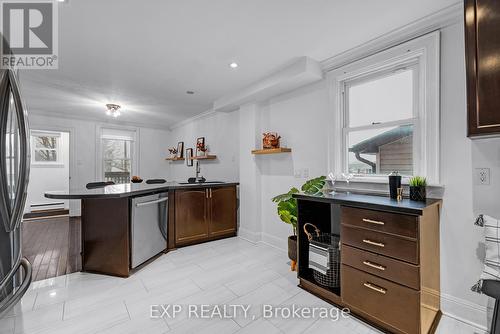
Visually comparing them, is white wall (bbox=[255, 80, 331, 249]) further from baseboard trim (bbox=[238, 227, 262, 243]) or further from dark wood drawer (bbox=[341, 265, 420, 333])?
dark wood drawer (bbox=[341, 265, 420, 333])

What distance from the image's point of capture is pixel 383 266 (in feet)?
5.26

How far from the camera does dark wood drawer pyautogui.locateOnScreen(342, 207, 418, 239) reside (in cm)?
148

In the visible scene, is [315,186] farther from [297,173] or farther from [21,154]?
[21,154]

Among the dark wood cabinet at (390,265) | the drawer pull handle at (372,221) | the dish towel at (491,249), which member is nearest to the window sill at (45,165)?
the dark wood cabinet at (390,265)

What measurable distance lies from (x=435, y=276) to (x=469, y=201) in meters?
0.63

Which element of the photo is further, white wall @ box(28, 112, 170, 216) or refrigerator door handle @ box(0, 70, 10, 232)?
white wall @ box(28, 112, 170, 216)

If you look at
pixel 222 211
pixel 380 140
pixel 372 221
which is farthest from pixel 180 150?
pixel 372 221

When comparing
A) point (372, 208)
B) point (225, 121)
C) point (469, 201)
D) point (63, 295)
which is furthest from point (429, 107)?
point (63, 295)

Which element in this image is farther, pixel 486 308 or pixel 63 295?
pixel 63 295

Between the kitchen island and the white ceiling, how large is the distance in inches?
60.1

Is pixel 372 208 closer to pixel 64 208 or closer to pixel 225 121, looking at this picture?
pixel 225 121

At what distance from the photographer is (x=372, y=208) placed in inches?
65.0

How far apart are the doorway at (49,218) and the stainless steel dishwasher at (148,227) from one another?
31.3 inches

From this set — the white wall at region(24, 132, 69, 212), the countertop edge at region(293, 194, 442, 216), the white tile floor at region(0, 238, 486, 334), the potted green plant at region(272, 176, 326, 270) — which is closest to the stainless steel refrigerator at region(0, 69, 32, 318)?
the white tile floor at region(0, 238, 486, 334)
